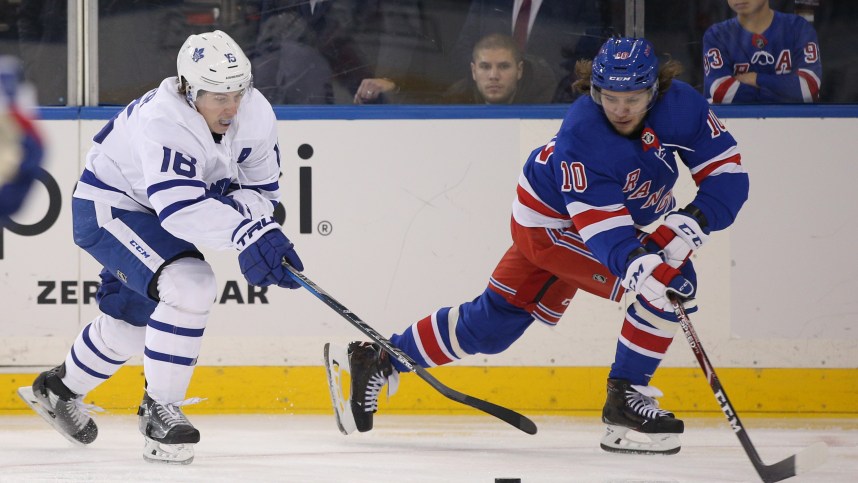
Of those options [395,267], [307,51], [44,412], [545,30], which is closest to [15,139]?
[44,412]

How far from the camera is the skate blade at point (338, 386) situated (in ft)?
12.0

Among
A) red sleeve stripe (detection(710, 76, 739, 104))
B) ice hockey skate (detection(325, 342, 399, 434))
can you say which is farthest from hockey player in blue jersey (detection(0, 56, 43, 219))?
red sleeve stripe (detection(710, 76, 739, 104))

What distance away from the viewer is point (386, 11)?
441cm

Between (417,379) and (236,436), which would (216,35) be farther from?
(417,379)

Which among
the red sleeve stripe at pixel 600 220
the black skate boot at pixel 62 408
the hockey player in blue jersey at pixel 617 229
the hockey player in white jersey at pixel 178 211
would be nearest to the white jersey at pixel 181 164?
the hockey player in white jersey at pixel 178 211

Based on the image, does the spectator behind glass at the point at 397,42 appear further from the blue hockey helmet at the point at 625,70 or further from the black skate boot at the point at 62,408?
the black skate boot at the point at 62,408

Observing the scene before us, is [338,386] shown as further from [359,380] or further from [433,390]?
[433,390]

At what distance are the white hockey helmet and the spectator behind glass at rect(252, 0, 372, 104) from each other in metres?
1.21

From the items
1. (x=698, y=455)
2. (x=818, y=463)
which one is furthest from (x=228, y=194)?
(x=818, y=463)

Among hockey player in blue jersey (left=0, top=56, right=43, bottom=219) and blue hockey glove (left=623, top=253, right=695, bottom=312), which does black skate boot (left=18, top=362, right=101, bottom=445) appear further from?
hockey player in blue jersey (left=0, top=56, right=43, bottom=219)

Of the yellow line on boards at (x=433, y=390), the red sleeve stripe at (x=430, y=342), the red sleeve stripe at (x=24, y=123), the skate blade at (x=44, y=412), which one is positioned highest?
the red sleeve stripe at (x=24, y=123)

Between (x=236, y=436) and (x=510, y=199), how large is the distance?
1142 millimetres

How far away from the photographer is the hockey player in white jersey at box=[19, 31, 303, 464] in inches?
122

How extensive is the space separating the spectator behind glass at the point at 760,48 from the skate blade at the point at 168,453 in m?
2.08
